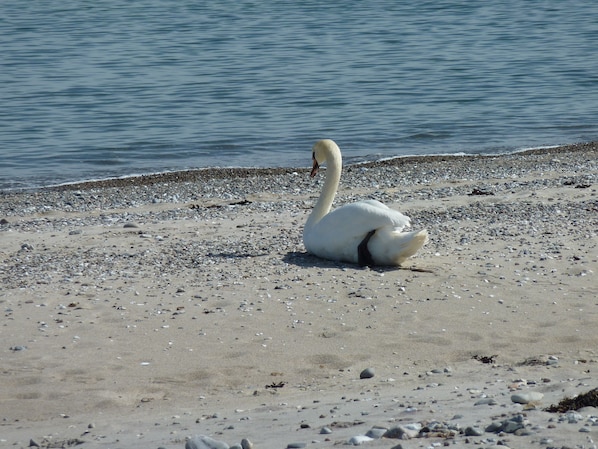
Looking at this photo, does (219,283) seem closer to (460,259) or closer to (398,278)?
(398,278)

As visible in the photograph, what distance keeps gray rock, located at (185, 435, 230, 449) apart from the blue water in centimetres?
1164

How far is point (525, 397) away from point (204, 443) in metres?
1.65

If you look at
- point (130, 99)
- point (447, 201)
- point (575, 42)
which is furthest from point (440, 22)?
point (447, 201)

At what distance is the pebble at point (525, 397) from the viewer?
5664mm

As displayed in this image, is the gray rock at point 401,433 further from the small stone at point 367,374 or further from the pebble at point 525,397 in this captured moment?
the small stone at point 367,374

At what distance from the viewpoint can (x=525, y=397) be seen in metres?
5.68

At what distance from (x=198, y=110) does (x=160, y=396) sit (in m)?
15.8

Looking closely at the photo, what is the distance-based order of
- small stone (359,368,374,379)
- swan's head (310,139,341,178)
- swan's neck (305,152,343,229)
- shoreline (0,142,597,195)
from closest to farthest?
small stone (359,368,374,379) → swan's neck (305,152,343,229) → swan's head (310,139,341,178) → shoreline (0,142,597,195)

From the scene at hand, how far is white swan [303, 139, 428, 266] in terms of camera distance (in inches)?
342

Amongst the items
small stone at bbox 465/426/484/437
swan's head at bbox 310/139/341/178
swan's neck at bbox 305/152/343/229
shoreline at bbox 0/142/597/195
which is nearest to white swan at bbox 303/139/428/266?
swan's neck at bbox 305/152/343/229

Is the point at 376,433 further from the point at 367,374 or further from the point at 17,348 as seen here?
the point at 17,348

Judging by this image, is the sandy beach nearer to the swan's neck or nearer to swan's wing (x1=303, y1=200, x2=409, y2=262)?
swan's wing (x1=303, y1=200, x2=409, y2=262)

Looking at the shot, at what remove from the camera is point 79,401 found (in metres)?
6.36

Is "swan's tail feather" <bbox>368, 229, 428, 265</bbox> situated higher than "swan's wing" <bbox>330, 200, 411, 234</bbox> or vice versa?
"swan's wing" <bbox>330, 200, 411, 234</bbox>
